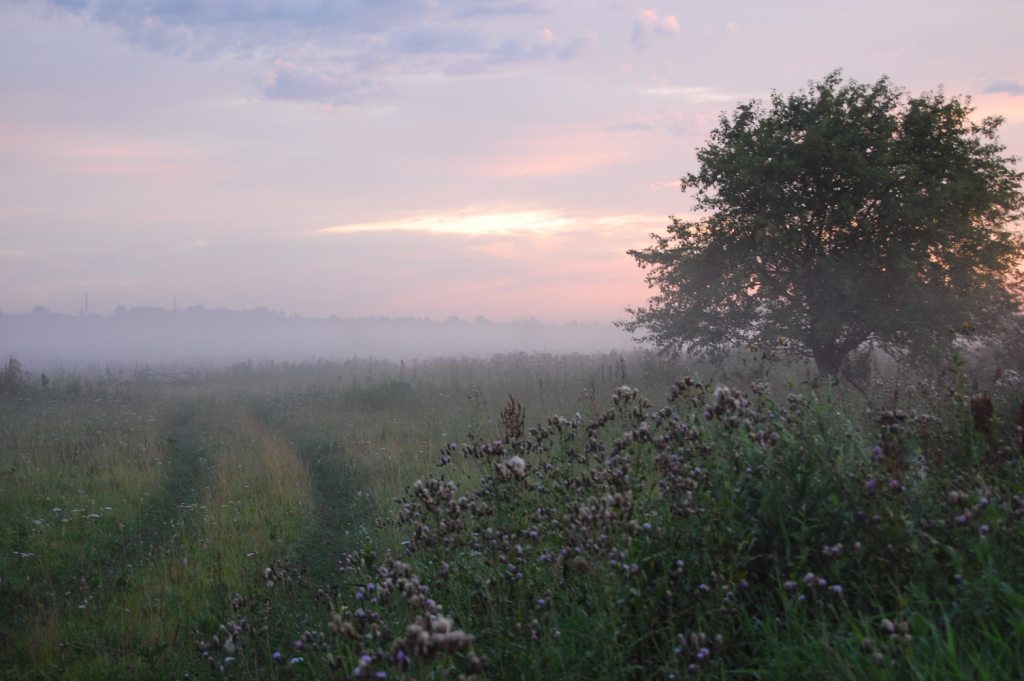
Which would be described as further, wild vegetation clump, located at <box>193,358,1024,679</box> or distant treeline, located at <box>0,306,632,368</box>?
distant treeline, located at <box>0,306,632,368</box>

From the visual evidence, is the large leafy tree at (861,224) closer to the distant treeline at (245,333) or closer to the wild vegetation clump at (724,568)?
the wild vegetation clump at (724,568)

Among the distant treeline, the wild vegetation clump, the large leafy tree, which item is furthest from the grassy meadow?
the distant treeline

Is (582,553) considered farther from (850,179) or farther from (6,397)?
(6,397)

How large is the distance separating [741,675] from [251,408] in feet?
77.4

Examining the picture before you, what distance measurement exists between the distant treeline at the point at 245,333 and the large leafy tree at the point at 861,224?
94.2m

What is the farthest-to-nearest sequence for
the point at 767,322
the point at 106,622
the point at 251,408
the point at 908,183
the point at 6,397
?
the point at 6,397, the point at 251,408, the point at 767,322, the point at 908,183, the point at 106,622

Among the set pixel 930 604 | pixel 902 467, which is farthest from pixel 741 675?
pixel 902 467

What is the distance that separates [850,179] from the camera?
51.3 ft

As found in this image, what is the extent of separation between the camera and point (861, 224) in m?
15.6

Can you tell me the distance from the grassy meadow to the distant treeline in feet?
329

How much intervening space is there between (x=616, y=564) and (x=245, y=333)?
170 m

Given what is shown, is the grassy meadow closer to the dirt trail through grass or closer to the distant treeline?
the dirt trail through grass

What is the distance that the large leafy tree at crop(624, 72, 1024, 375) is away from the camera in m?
15.1

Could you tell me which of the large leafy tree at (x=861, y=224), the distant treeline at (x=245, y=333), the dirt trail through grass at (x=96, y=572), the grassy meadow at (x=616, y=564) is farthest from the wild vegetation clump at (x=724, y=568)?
the distant treeline at (x=245, y=333)
